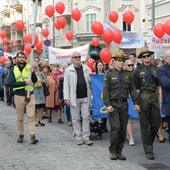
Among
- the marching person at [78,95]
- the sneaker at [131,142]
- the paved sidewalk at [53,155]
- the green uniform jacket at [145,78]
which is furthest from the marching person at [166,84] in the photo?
the marching person at [78,95]

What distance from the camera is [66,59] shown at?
20984mm

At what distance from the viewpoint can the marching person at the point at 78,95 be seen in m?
10.1

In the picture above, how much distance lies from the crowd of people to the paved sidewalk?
328 mm

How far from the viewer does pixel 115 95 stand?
8.58 metres

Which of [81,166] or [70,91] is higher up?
A: [70,91]

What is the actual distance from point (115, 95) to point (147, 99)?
0.63 metres

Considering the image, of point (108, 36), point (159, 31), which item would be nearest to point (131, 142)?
point (159, 31)

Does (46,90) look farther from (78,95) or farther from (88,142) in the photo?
(88,142)

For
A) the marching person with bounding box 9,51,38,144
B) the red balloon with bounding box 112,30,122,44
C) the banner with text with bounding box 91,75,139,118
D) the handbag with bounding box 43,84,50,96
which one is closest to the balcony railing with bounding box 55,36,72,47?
the red balloon with bounding box 112,30,122,44

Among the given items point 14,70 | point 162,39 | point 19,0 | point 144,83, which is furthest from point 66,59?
point 19,0

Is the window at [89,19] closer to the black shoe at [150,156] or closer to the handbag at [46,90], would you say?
the handbag at [46,90]

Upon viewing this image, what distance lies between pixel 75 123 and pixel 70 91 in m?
0.72

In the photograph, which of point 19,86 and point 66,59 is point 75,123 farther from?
point 66,59

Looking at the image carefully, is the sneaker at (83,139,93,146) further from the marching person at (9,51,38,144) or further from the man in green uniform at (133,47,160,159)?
the man in green uniform at (133,47,160,159)
